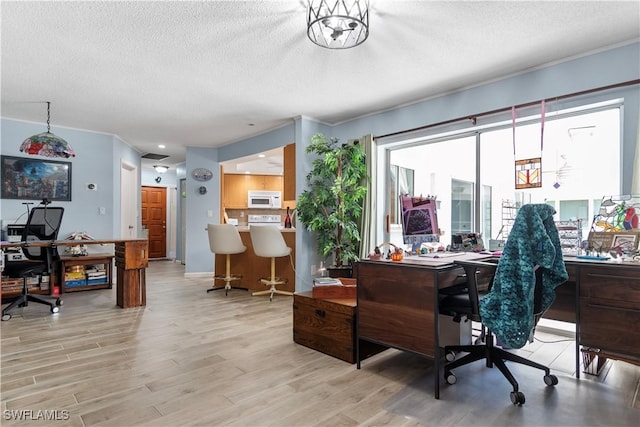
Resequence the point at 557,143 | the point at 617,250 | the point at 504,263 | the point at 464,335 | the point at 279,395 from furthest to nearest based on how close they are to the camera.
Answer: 1. the point at 557,143
2. the point at 464,335
3. the point at 617,250
4. the point at 279,395
5. the point at 504,263

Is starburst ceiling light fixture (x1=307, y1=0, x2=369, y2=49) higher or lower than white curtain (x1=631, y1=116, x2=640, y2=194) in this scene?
higher

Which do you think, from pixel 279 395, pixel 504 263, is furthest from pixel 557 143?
pixel 279 395

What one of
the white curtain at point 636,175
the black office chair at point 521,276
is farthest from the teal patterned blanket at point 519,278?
the white curtain at point 636,175

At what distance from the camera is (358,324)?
2.47 metres

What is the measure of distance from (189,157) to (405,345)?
228 inches

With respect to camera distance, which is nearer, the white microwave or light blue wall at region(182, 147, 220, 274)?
light blue wall at region(182, 147, 220, 274)

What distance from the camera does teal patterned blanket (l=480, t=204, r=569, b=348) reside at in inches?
73.9

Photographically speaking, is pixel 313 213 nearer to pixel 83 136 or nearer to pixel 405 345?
Answer: pixel 405 345

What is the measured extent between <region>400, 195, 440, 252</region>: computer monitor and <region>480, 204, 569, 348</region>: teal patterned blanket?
71 centimetres

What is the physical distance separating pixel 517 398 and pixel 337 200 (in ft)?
9.91

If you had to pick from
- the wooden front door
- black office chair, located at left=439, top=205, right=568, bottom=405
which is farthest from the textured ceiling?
the wooden front door

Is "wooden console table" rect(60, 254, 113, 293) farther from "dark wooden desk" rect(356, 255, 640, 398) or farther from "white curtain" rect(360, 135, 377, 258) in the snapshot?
"dark wooden desk" rect(356, 255, 640, 398)

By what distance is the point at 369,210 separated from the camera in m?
4.57

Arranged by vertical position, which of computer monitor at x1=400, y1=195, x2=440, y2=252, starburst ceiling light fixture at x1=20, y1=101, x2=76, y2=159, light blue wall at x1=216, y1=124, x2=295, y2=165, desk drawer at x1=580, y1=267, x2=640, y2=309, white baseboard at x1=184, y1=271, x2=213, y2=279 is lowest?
white baseboard at x1=184, y1=271, x2=213, y2=279
